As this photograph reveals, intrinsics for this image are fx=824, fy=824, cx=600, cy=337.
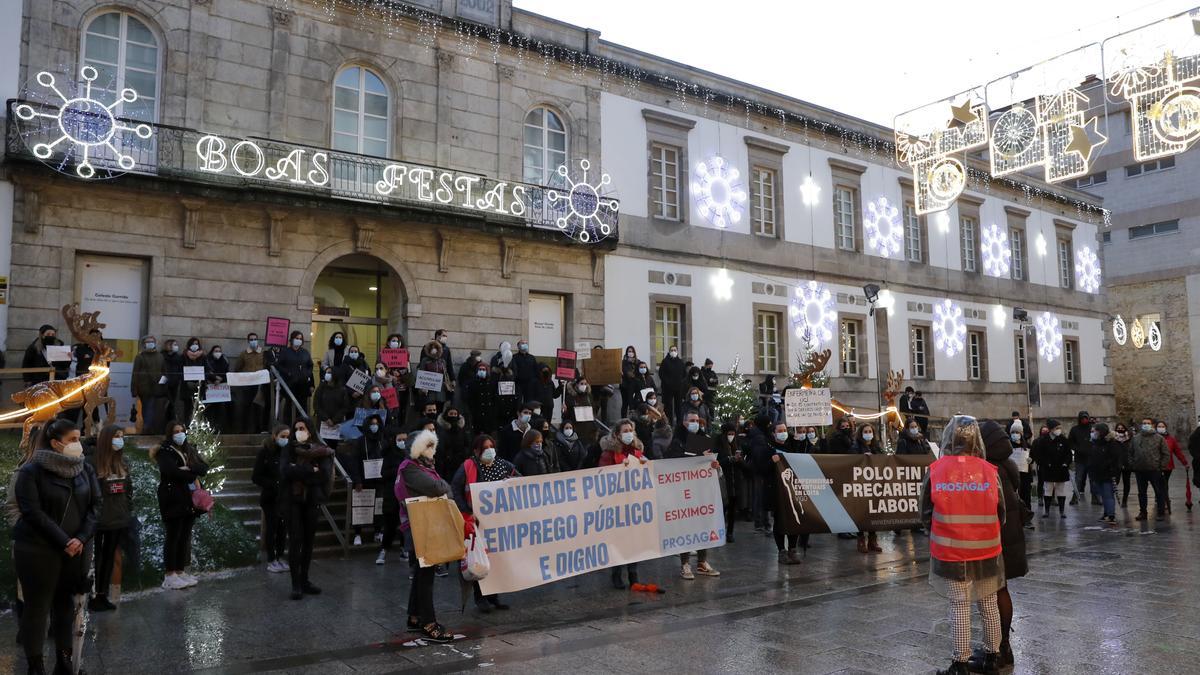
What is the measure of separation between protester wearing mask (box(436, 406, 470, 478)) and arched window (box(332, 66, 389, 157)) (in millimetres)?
7846

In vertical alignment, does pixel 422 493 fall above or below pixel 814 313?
below

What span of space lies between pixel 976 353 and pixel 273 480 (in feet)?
85.5

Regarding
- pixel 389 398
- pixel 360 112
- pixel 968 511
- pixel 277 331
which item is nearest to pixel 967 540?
pixel 968 511

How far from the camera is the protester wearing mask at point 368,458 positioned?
1086 cm

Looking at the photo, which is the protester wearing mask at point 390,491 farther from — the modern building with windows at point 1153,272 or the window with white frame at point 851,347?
the modern building with windows at point 1153,272

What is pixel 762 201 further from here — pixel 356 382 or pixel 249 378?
pixel 249 378

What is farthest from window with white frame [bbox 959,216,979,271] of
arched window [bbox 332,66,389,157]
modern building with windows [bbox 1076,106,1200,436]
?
arched window [bbox 332,66,389,157]

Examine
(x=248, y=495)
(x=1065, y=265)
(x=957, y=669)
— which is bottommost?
(x=957, y=669)

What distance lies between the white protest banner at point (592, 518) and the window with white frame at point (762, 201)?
14354mm

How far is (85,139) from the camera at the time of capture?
13609 mm

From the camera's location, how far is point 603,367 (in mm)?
17125

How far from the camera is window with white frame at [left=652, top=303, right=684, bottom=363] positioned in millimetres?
20453

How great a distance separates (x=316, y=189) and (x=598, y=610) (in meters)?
11.0

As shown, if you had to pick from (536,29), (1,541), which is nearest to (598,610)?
(1,541)
